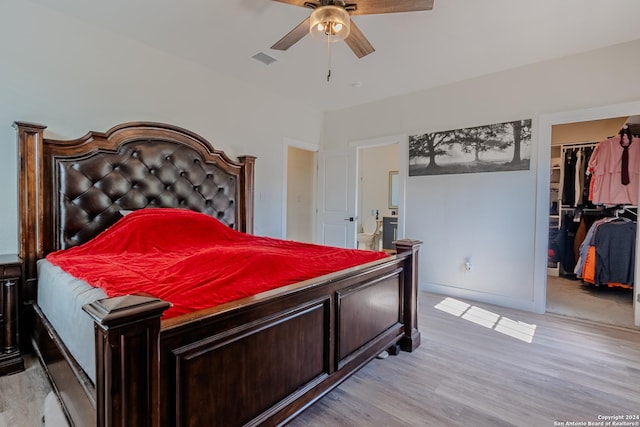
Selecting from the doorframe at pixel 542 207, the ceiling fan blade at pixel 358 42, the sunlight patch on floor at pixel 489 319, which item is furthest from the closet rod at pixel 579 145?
the ceiling fan blade at pixel 358 42

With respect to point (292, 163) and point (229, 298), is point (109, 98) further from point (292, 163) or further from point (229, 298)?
point (292, 163)

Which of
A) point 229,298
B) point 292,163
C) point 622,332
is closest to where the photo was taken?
point 229,298

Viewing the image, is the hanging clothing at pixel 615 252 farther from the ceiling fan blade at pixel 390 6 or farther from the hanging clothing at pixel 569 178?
the ceiling fan blade at pixel 390 6

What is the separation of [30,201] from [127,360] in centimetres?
218

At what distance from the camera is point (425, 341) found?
262 cm

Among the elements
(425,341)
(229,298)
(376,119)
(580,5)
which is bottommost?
(425,341)

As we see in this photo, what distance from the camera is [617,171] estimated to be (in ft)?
12.1

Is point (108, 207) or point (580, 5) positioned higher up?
point (580, 5)

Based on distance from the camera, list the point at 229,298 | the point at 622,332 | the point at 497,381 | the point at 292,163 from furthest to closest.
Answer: the point at 292,163, the point at 622,332, the point at 497,381, the point at 229,298

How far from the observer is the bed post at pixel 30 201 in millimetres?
2280

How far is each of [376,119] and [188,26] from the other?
8.83ft

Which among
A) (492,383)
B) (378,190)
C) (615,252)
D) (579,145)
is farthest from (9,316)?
(579,145)

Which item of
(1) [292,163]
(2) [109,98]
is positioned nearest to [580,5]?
(2) [109,98]

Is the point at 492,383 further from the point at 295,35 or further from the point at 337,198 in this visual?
the point at 337,198
